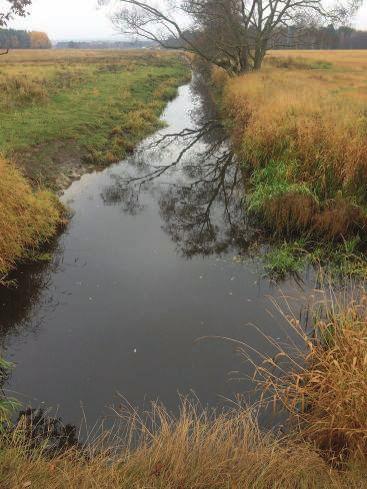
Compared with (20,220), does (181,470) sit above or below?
below

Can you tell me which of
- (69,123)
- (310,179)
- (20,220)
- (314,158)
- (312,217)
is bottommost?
(312,217)

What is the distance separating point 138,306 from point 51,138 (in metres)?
9.49

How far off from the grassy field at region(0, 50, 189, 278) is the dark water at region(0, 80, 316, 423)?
69cm

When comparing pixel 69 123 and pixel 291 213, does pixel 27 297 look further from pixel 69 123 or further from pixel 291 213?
pixel 69 123

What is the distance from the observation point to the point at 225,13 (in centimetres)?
2383

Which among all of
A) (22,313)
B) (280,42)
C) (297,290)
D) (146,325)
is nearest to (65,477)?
(146,325)

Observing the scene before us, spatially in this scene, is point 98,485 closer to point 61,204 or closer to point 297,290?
point 297,290

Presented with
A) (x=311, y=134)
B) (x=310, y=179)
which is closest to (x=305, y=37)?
(x=311, y=134)

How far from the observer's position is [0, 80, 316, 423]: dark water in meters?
5.21

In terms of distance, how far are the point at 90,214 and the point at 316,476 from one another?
26.9 ft

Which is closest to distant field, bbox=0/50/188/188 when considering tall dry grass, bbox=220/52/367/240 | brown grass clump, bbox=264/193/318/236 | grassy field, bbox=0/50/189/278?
grassy field, bbox=0/50/189/278

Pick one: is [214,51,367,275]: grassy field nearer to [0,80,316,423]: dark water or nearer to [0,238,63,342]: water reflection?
[0,80,316,423]: dark water

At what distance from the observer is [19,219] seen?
795cm

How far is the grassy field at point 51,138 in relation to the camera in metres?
8.00
